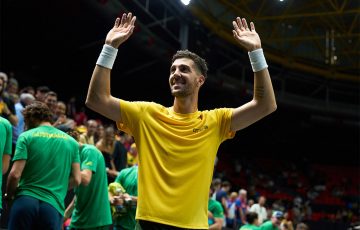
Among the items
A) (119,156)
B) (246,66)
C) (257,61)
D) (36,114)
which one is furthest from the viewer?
(246,66)

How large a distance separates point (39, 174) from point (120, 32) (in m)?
1.96

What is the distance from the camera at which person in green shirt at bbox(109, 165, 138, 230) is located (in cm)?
541

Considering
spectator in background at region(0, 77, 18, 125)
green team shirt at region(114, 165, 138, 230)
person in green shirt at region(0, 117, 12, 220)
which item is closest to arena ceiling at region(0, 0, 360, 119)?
spectator in background at region(0, 77, 18, 125)

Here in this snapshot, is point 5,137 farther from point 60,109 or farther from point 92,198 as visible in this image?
point 60,109

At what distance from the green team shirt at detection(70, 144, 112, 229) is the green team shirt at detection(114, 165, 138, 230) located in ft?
0.95

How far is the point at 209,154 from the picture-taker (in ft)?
9.52

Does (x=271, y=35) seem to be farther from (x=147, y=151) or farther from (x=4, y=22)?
(x=147, y=151)

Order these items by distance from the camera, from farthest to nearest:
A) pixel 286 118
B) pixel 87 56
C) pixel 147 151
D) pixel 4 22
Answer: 1. pixel 286 118
2. pixel 87 56
3. pixel 4 22
4. pixel 147 151

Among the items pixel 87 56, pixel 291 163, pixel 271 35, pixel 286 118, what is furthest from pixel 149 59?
pixel 291 163

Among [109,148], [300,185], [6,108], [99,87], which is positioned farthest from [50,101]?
[300,185]

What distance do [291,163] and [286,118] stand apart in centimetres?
343

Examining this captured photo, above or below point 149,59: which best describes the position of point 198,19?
above

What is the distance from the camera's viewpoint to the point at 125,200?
5.40 metres

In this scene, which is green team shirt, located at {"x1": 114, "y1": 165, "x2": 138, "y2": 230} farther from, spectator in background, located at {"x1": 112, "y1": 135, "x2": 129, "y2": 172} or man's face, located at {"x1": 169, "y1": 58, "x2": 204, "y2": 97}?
man's face, located at {"x1": 169, "y1": 58, "x2": 204, "y2": 97}
